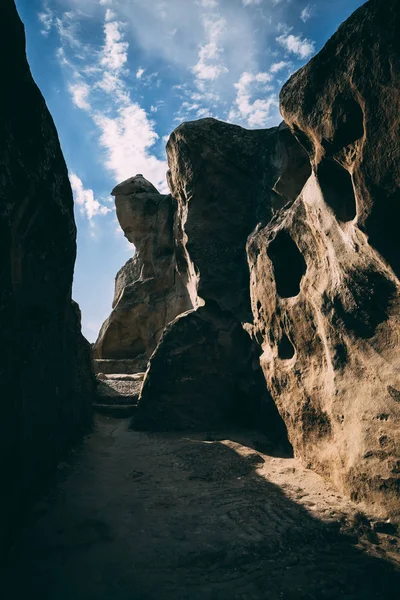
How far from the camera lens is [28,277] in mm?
5742

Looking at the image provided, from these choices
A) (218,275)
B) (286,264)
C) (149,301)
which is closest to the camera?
(286,264)

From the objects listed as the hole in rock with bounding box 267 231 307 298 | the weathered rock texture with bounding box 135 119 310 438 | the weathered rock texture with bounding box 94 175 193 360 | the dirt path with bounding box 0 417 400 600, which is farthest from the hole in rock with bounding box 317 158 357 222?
the weathered rock texture with bounding box 94 175 193 360

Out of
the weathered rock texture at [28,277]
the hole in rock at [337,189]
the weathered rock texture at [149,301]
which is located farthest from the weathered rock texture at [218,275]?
the weathered rock texture at [149,301]

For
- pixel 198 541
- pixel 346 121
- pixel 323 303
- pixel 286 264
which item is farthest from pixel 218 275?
pixel 198 541

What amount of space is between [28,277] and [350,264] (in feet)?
16.4

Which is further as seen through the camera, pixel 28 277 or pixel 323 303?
pixel 323 303

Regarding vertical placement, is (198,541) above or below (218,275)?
below

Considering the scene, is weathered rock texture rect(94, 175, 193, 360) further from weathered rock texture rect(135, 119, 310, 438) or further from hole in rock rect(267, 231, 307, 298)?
hole in rock rect(267, 231, 307, 298)

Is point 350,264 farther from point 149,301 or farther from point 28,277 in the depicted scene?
point 149,301

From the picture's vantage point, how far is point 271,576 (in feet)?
14.1

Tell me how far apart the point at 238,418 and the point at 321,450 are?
4.19 m

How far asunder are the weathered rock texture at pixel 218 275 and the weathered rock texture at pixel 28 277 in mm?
3907

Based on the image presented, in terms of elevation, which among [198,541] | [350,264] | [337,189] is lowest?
[198,541]

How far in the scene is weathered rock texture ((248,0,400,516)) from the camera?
512 cm
